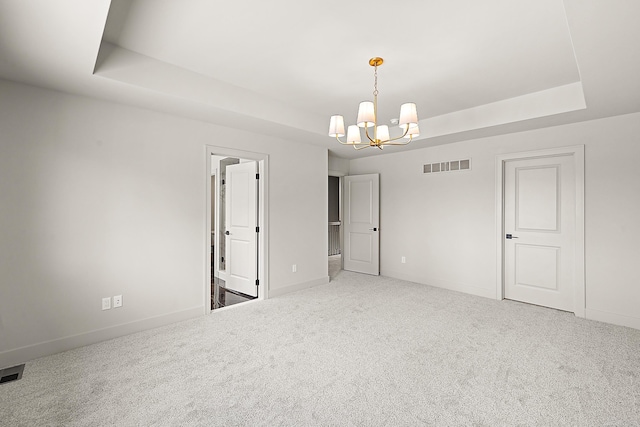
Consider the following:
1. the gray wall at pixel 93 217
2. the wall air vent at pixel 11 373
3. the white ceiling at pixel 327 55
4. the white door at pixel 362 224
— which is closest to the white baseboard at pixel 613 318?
the white ceiling at pixel 327 55

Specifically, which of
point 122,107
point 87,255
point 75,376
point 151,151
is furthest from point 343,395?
point 122,107

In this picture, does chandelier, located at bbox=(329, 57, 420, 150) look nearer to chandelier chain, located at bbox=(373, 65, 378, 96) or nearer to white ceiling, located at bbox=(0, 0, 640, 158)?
chandelier chain, located at bbox=(373, 65, 378, 96)

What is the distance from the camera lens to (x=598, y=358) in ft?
8.78

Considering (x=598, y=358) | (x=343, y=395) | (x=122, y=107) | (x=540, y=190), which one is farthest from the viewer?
(x=540, y=190)

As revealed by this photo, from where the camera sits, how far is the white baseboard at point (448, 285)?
4.54 m

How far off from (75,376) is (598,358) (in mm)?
4281

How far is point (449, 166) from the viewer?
4.93 m

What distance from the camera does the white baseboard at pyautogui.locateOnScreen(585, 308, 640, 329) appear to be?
3398mm

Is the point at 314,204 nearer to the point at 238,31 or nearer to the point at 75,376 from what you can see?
the point at 238,31

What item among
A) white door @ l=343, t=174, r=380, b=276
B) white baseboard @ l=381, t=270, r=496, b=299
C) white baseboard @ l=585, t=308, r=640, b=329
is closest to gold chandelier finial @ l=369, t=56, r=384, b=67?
white door @ l=343, t=174, r=380, b=276

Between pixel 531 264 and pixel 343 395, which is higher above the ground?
pixel 531 264

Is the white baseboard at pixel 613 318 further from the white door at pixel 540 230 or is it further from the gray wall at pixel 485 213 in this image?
the white door at pixel 540 230

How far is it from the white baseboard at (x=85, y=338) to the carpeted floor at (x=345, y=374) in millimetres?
93

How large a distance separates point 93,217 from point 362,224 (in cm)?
435
